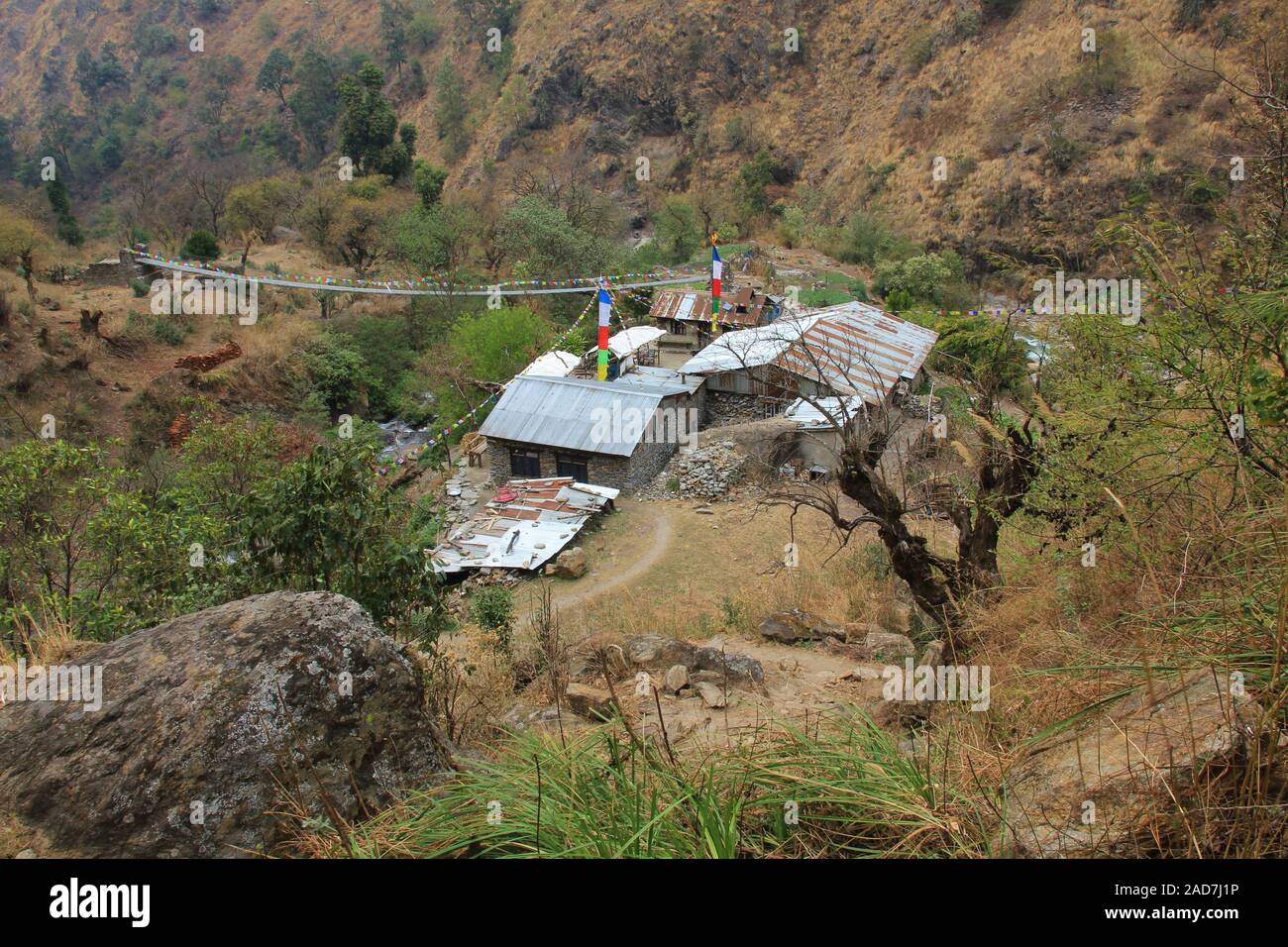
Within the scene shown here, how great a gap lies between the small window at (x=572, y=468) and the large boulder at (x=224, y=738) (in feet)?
56.1

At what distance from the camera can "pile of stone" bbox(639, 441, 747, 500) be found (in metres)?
21.0

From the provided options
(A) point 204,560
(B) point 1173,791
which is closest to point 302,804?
(B) point 1173,791

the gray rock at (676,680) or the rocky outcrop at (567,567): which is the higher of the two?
the rocky outcrop at (567,567)

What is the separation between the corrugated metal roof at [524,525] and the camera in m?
17.2

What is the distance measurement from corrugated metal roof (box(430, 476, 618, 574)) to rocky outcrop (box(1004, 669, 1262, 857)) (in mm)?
14218

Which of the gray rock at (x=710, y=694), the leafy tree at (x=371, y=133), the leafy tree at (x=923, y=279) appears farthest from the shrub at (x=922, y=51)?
the gray rock at (x=710, y=694)

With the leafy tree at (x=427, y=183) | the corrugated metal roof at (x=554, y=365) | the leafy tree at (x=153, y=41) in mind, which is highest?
the leafy tree at (x=153, y=41)

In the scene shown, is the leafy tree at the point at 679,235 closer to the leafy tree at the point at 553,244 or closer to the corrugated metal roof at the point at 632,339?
the leafy tree at the point at 553,244

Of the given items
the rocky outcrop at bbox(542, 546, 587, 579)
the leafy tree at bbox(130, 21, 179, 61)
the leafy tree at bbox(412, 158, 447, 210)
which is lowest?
the rocky outcrop at bbox(542, 546, 587, 579)

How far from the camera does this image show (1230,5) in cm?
3431

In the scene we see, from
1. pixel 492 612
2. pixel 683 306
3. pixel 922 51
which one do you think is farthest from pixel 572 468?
pixel 922 51

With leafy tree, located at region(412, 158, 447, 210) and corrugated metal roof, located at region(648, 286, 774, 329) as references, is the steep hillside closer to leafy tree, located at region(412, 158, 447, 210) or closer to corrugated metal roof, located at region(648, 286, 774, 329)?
leafy tree, located at region(412, 158, 447, 210)

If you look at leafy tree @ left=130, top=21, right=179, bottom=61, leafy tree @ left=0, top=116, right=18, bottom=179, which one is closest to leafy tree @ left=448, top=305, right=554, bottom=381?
leafy tree @ left=0, top=116, right=18, bottom=179

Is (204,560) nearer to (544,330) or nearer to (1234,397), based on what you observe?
(1234,397)
